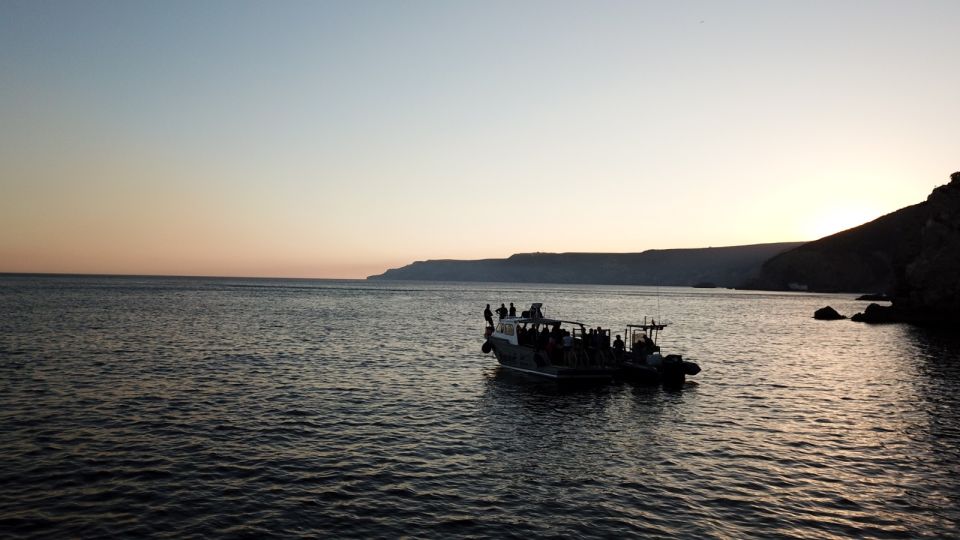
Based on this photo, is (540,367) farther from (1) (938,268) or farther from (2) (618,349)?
(1) (938,268)

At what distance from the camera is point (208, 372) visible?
104ft

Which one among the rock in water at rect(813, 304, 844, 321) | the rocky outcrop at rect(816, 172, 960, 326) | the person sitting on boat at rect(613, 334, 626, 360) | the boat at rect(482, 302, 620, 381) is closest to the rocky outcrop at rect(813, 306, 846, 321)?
the rock in water at rect(813, 304, 844, 321)

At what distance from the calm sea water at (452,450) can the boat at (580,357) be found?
3.66 feet

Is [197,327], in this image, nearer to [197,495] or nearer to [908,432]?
[197,495]

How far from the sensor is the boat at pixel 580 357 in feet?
105

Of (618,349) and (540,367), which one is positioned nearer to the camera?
(540,367)

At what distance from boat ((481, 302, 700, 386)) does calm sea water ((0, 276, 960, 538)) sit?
3.66 feet

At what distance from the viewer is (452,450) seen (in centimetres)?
1841

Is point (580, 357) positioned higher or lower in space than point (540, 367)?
higher

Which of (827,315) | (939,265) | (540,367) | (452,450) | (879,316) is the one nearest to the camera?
(452,450)

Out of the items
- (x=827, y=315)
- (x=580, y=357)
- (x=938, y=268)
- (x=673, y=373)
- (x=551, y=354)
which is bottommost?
(x=673, y=373)

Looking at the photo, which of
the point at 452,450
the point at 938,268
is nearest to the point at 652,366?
the point at 452,450

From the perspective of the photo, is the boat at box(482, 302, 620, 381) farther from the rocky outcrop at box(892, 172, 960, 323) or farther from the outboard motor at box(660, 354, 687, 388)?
the rocky outcrop at box(892, 172, 960, 323)

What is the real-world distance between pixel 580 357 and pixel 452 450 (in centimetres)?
1635
